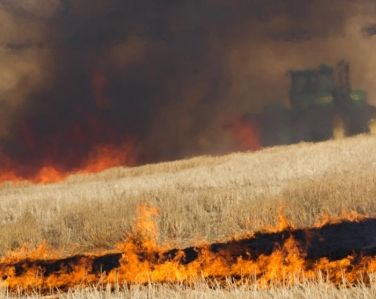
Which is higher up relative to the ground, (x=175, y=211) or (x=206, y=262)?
(x=175, y=211)

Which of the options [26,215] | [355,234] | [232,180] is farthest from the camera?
[232,180]

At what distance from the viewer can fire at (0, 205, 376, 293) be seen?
762cm

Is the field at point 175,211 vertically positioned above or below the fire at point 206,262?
above

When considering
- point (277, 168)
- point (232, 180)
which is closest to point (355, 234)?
point (232, 180)

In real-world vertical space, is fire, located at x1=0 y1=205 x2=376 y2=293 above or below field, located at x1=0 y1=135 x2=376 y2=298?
below

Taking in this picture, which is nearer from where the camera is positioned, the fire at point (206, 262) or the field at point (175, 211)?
the fire at point (206, 262)

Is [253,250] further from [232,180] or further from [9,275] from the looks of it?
[232,180]

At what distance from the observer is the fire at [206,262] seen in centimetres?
762

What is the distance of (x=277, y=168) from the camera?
74.2ft

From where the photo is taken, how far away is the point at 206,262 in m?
8.59

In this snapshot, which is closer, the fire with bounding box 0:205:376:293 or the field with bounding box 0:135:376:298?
the fire with bounding box 0:205:376:293

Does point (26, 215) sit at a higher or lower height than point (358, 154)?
lower

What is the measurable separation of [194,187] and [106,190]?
2.89 meters

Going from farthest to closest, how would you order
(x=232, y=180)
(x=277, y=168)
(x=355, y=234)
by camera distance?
(x=277, y=168)
(x=232, y=180)
(x=355, y=234)
